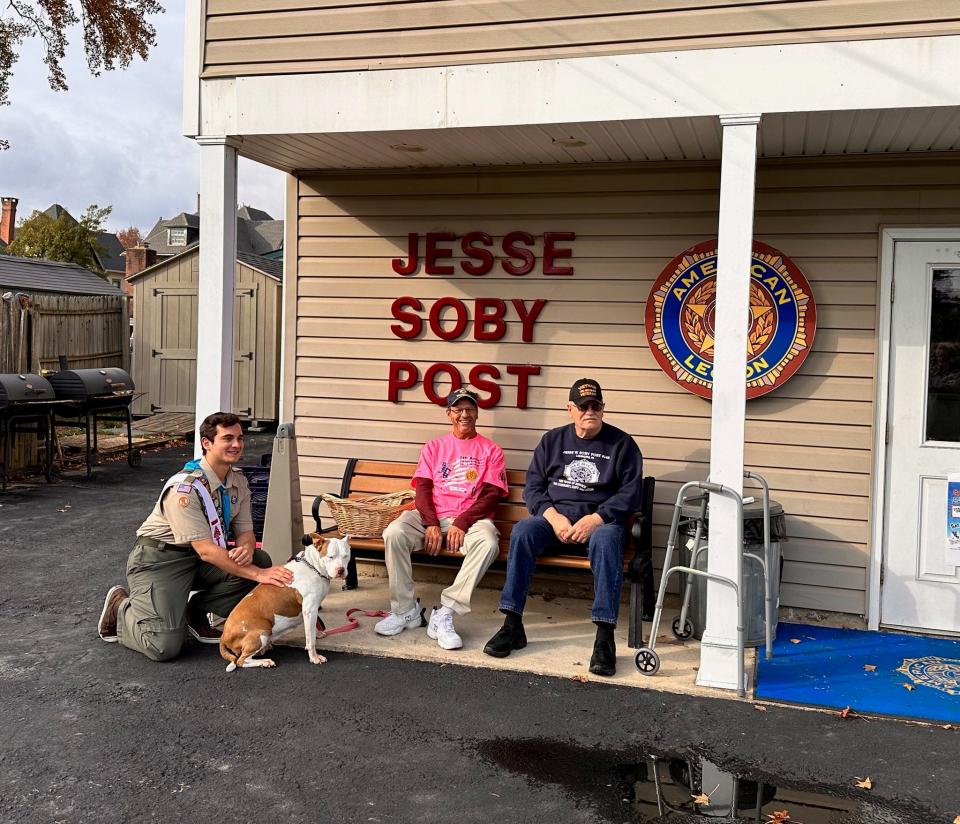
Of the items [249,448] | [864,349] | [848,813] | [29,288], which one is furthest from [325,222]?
[29,288]

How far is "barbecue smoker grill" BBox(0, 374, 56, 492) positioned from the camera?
9.35 m

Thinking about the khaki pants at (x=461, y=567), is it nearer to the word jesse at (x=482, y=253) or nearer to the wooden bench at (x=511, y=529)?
the wooden bench at (x=511, y=529)

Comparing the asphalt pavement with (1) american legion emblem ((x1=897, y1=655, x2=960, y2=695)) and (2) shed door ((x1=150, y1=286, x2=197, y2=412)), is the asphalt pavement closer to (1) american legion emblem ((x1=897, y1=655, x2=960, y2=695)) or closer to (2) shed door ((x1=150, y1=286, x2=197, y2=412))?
(1) american legion emblem ((x1=897, y1=655, x2=960, y2=695))

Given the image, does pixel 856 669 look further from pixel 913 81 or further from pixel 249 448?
pixel 249 448

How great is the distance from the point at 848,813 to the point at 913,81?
10.0ft

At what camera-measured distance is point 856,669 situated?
4.80 metres

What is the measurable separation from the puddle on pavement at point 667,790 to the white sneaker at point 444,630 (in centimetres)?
107

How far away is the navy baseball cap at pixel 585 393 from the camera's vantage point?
5.28 m

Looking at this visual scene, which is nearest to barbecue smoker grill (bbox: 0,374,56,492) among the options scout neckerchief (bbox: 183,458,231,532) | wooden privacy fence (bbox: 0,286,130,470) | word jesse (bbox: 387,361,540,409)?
wooden privacy fence (bbox: 0,286,130,470)

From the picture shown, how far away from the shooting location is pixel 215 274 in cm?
529

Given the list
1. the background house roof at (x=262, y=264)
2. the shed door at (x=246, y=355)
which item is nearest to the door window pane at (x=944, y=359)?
the shed door at (x=246, y=355)

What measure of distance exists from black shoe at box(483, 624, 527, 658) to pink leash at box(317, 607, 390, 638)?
79cm

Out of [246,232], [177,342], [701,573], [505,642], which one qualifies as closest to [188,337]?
[177,342]

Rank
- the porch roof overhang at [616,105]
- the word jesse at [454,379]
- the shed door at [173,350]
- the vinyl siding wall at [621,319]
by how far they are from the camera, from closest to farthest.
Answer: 1. the porch roof overhang at [616,105]
2. the vinyl siding wall at [621,319]
3. the word jesse at [454,379]
4. the shed door at [173,350]
